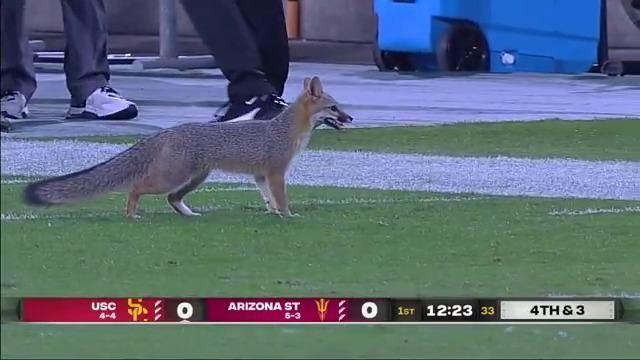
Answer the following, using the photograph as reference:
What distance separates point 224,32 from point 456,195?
4.72 feet

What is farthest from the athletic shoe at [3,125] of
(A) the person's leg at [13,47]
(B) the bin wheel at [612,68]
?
(B) the bin wheel at [612,68]

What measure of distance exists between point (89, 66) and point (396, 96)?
17.8 feet

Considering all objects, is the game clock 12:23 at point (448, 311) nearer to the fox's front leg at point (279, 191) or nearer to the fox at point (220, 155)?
the fox at point (220, 155)

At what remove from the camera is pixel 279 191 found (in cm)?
890

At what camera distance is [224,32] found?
30.5 feet

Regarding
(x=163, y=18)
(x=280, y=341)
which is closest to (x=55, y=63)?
(x=163, y=18)

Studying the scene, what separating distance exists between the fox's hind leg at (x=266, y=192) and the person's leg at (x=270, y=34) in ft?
6.78

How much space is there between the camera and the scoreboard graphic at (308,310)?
5441mm

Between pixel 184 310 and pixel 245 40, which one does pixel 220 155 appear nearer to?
pixel 245 40

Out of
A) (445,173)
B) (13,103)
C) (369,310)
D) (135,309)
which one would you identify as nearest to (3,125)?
(135,309)

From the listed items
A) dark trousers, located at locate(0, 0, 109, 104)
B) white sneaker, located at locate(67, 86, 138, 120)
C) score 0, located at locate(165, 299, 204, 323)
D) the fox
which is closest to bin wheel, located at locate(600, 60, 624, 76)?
white sneaker, located at locate(67, 86, 138, 120)

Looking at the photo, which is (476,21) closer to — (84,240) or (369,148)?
(369,148)

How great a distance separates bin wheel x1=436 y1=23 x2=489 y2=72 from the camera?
61.8 feet

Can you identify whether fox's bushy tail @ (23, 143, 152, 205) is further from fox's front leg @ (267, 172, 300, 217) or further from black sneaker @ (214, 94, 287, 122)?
black sneaker @ (214, 94, 287, 122)
